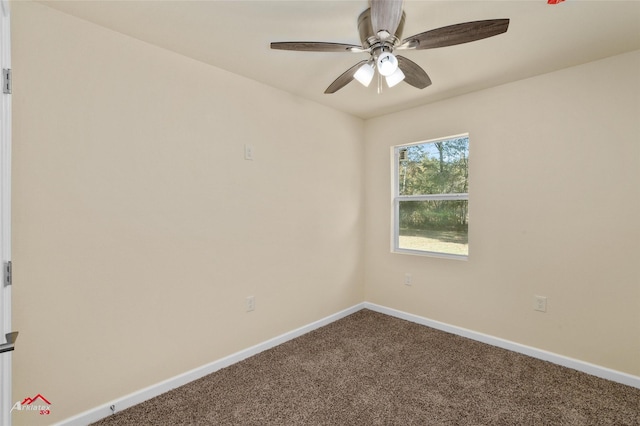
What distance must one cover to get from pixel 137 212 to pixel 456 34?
6.91 feet

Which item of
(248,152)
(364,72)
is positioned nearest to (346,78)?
(364,72)

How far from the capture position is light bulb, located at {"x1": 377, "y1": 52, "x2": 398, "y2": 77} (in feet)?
5.01

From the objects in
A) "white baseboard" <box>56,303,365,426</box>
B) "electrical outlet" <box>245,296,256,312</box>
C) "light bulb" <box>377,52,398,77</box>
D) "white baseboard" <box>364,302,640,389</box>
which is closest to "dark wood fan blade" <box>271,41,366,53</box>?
"light bulb" <box>377,52,398,77</box>

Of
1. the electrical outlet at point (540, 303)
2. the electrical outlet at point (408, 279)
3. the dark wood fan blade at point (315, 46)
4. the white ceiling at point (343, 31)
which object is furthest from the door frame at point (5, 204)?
the electrical outlet at point (540, 303)

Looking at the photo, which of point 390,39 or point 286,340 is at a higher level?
point 390,39

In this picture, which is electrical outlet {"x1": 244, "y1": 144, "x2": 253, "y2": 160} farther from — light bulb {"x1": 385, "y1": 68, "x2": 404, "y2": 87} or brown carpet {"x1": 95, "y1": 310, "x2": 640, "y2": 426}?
brown carpet {"x1": 95, "y1": 310, "x2": 640, "y2": 426}

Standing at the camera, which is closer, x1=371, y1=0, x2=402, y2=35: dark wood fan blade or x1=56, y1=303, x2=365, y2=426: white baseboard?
x1=371, y1=0, x2=402, y2=35: dark wood fan blade

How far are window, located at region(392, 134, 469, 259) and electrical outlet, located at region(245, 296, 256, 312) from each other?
5.82 feet

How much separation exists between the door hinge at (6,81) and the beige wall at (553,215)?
313 cm

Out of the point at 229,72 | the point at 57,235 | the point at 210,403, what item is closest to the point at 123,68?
the point at 229,72

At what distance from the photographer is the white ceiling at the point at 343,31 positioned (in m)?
1.60

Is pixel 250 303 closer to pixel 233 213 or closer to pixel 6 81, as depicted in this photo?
pixel 233 213

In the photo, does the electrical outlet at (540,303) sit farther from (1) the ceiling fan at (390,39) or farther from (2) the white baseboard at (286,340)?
(1) the ceiling fan at (390,39)

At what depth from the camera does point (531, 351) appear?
251 cm
